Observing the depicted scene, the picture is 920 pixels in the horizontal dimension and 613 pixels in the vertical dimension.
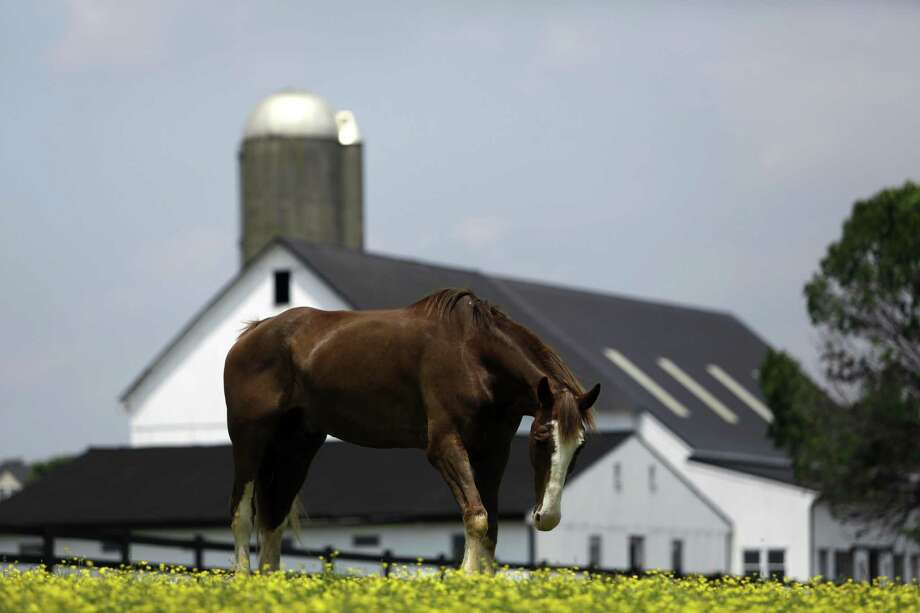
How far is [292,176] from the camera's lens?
85.4m

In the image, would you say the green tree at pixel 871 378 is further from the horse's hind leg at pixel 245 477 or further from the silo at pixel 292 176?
the horse's hind leg at pixel 245 477

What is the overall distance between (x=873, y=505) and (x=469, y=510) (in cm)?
4669

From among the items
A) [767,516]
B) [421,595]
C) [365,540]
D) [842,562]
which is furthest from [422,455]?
[421,595]

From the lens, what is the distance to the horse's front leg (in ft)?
48.9

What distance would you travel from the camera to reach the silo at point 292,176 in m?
85.4

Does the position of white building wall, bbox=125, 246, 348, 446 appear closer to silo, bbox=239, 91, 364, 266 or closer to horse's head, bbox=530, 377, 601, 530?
silo, bbox=239, 91, 364, 266

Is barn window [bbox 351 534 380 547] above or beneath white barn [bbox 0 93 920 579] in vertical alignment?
beneath

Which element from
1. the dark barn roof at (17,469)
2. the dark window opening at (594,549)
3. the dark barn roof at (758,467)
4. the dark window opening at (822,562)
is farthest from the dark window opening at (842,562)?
the dark barn roof at (17,469)

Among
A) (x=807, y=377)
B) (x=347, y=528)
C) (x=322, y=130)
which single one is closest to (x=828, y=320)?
(x=807, y=377)

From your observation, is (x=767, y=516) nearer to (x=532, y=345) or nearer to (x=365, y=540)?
(x=365, y=540)

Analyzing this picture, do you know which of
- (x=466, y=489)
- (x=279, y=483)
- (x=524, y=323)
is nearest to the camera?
(x=466, y=489)

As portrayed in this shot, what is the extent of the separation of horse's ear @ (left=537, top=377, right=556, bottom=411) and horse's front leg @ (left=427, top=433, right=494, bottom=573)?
27.3 inches

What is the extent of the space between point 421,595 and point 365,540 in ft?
145

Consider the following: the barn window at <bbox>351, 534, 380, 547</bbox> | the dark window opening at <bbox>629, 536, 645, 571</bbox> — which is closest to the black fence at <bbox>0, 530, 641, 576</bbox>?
the barn window at <bbox>351, 534, 380, 547</bbox>
